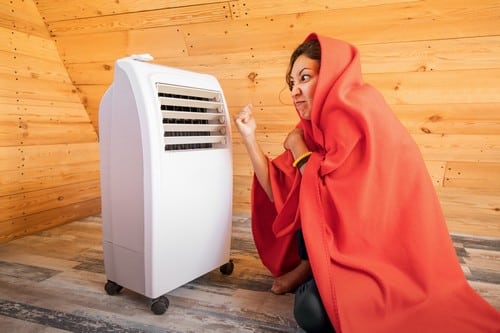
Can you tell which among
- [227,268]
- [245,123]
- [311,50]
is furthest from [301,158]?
[227,268]

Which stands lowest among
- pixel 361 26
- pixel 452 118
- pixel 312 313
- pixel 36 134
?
pixel 312 313

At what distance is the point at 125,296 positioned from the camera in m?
1.26

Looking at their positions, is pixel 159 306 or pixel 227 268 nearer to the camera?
pixel 159 306

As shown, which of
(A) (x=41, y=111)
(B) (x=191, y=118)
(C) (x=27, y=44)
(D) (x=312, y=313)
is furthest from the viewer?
(A) (x=41, y=111)

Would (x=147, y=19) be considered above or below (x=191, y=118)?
above

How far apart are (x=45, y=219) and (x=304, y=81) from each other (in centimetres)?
177

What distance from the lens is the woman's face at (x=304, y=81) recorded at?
1.10 metres

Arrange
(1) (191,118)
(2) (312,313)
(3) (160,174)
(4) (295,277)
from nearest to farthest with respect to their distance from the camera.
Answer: (2) (312,313) → (3) (160,174) → (1) (191,118) → (4) (295,277)

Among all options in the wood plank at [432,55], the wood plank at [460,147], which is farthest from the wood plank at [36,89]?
the wood plank at [460,147]

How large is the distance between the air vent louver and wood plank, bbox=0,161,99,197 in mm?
1213

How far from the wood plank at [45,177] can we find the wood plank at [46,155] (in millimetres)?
23

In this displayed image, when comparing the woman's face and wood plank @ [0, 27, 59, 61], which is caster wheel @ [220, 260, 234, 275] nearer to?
the woman's face

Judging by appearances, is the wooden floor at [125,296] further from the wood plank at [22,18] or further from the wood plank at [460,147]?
the wood plank at [22,18]

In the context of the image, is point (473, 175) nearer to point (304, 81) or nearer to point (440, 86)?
point (440, 86)
